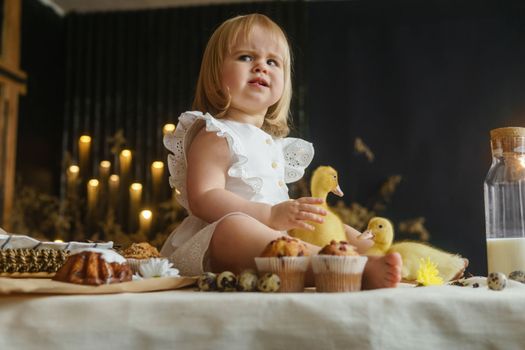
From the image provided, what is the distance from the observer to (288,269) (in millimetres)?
754

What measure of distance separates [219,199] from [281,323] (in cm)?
42

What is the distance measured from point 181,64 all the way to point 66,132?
0.82 meters

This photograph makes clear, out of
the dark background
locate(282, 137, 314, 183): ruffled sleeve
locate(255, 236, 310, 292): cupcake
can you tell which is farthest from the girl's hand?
the dark background

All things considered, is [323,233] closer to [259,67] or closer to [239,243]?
[239,243]

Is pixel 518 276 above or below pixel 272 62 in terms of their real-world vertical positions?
below

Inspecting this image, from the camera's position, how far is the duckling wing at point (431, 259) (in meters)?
1.03

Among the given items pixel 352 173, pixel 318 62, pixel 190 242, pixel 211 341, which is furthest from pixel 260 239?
pixel 318 62

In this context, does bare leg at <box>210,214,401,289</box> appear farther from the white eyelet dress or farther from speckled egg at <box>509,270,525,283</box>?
speckled egg at <box>509,270,525,283</box>

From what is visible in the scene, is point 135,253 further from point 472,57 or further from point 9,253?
point 472,57

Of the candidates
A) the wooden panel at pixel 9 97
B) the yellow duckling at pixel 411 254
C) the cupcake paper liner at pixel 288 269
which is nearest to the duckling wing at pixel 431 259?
the yellow duckling at pixel 411 254

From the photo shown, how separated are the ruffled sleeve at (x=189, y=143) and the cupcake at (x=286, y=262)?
0.33 metres

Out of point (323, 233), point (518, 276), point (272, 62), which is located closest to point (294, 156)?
point (272, 62)

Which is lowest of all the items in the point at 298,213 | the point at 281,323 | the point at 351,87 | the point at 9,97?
the point at 281,323

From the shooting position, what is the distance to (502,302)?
24.9 inches
